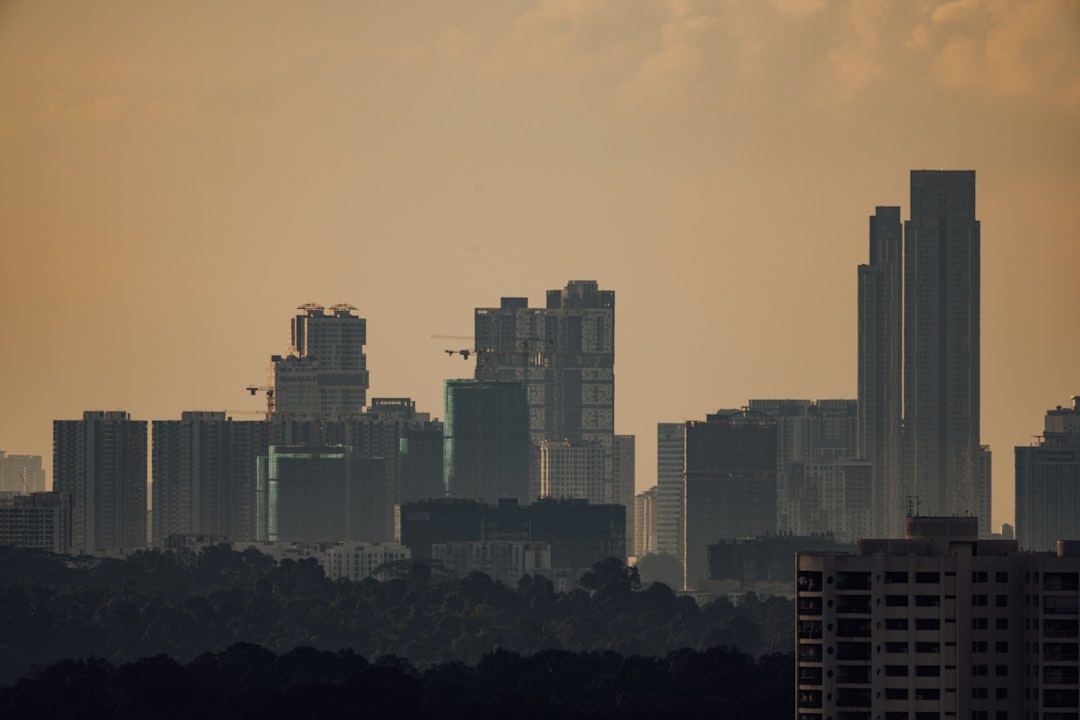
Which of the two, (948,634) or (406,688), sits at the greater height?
(948,634)

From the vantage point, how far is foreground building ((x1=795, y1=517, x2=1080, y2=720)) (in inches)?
4154

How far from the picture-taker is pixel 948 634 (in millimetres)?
105500

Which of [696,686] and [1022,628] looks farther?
[696,686]

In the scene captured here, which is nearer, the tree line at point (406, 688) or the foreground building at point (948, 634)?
the foreground building at point (948, 634)

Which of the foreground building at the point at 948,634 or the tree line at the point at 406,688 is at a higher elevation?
the foreground building at the point at 948,634

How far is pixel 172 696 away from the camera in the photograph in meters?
168

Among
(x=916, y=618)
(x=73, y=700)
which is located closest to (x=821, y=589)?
(x=916, y=618)

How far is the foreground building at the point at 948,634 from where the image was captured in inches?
4154

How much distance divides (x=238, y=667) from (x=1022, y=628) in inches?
3097

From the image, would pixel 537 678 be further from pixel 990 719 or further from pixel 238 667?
pixel 990 719

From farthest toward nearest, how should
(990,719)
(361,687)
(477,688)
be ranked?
(477,688), (361,687), (990,719)

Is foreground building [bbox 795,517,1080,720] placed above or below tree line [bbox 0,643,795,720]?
above

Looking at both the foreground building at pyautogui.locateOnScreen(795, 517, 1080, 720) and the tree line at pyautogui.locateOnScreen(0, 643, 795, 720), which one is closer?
the foreground building at pyautogui.locateOnScreen(795, 517, 1080, 720)

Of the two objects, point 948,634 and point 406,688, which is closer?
point 948,634
